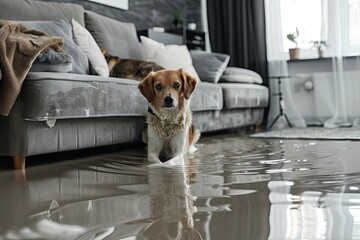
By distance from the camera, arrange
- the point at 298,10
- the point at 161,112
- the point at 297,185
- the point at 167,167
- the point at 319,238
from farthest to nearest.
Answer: the point at 298,10, the point at 161,112, the point at 167,167, the point at 297,185, the point at 319,238

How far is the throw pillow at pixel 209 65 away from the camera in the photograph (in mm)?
4191

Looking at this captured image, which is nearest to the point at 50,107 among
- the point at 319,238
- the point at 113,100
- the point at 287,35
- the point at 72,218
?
the point at 113,100

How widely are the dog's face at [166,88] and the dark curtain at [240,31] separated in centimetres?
279

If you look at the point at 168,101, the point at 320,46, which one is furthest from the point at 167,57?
the point at 320,46

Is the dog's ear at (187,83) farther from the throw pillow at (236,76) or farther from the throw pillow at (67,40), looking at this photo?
the throw pillow at (236,76)

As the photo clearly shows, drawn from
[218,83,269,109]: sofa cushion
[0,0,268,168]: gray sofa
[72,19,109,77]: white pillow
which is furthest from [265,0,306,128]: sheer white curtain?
[72,19,109,77]: white pillow

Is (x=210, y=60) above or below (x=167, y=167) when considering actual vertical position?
above

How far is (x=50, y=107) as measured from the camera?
225 cm

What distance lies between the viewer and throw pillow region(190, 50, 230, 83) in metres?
4.19

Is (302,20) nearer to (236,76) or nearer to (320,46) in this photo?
(320,46)

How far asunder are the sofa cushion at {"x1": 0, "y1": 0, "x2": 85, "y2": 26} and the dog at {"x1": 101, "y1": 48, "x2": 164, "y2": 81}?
0.40 metres

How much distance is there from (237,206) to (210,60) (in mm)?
3068

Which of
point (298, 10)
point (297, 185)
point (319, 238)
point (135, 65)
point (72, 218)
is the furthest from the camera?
point (298, 10)

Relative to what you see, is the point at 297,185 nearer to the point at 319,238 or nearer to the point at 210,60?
the point at 319,238
